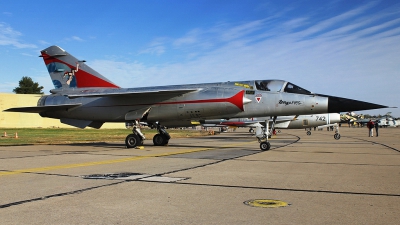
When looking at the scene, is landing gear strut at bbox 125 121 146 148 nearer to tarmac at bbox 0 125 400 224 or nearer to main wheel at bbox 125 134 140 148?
main wheel at bbox 125 134 140 148

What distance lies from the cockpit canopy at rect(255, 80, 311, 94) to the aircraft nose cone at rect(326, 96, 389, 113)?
3.67ft

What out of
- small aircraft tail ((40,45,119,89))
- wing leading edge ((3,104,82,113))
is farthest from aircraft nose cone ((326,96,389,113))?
wing leading edge ((3,104,82,113))

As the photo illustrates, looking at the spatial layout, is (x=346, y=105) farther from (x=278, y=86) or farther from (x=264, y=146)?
(x=264, y=146)

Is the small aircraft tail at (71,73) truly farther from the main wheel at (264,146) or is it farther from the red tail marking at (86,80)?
the main wheel at (264,146)

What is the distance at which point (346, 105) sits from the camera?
14453 mm

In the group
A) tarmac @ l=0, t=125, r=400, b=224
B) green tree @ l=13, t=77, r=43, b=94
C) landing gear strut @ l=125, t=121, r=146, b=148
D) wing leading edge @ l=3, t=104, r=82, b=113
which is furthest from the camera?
green tree @ l=13, t=77, r=43, b=94

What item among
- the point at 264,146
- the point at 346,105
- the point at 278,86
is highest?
the point at 278,86

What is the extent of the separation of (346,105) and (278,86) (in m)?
2.88

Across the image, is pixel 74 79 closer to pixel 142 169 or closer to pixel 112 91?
pixel 112 91

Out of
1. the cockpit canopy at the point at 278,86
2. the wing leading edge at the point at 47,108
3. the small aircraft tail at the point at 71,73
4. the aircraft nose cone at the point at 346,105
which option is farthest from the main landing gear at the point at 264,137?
the wing leading edge at the point at 47,108

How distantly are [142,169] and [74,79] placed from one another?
1284 centimetres

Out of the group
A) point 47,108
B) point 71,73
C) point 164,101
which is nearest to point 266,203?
point 164,101

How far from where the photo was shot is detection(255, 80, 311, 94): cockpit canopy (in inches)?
607

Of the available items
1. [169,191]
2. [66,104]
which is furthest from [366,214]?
[66,104]
